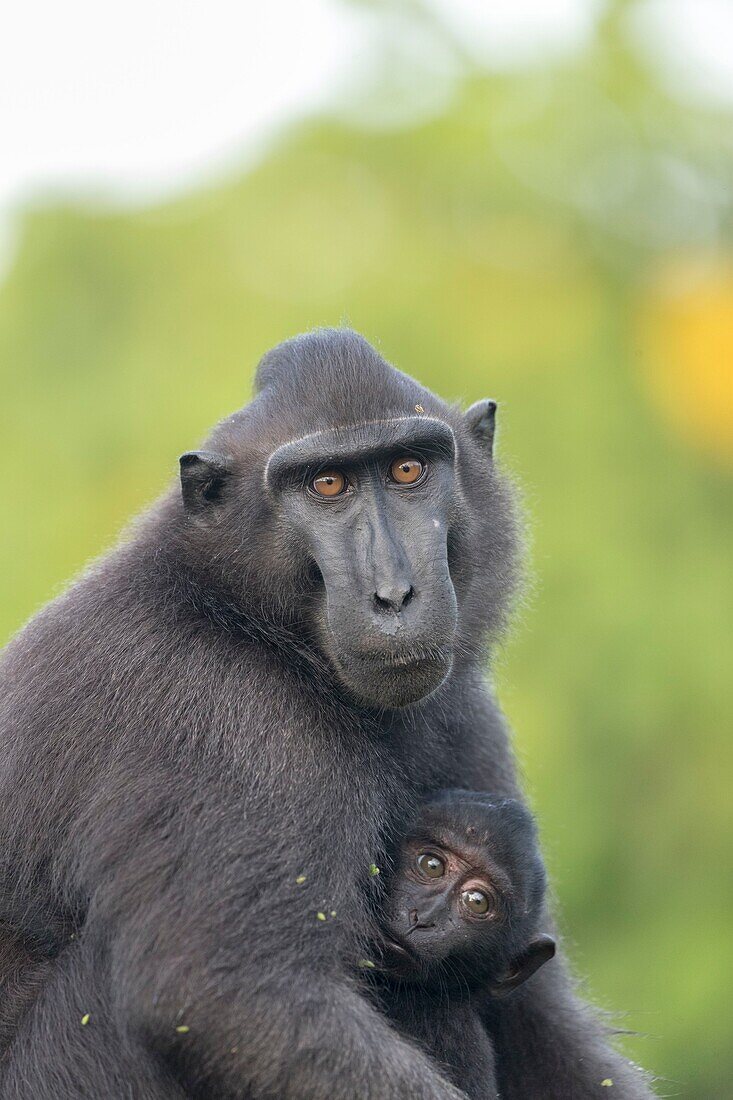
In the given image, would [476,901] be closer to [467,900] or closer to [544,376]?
[467,900]

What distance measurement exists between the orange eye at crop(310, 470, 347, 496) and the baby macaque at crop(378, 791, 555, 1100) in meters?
1.43

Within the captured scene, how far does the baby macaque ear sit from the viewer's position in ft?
20.2

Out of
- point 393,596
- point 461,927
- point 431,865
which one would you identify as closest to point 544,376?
point 431,865

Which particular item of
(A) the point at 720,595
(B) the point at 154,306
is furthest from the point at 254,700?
(B) the point at 154,306

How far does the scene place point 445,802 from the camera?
625cm

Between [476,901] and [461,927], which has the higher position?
[476,901]

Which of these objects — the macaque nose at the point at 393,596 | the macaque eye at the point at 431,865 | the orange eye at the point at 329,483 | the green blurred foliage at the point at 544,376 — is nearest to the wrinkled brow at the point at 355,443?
the orange eye at the point at 329,483

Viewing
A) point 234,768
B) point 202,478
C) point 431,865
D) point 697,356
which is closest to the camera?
point 234,768

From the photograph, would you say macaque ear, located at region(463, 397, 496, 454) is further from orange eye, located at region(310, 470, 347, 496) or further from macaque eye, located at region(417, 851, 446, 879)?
macaque eye, located at region(417, 851, 446, 879)

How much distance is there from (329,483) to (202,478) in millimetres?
598

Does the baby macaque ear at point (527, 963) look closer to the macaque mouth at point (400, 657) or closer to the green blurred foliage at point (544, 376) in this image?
the macaque mouth at point (400, 657)

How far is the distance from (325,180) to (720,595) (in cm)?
753

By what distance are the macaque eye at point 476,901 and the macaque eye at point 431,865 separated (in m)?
0.14

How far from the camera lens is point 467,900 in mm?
5953
